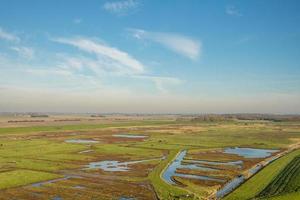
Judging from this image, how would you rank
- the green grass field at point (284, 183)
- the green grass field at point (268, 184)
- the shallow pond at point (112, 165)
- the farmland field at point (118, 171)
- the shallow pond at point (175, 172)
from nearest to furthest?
the green grass field at point (284, 183) < the green grass field at point (268, 184) < the farmland field at point (118, 171) < the shallow pond at point (175, 172) < the shallow pond at point (112, 165)

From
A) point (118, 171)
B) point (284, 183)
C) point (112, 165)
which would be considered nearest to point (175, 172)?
point (118, 171)

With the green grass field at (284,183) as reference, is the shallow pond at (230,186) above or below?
below

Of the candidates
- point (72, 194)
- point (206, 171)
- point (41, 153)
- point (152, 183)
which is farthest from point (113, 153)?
point (72, 194)

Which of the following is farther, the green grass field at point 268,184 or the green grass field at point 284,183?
the green grass field at point 268,184

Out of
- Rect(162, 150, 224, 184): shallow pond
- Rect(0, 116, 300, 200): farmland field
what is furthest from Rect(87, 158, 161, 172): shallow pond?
Rect(162, 150, 224, 184): shallow pond

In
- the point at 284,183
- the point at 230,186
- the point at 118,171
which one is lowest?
the point at 230,186

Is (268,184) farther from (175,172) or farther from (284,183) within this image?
(175,172)

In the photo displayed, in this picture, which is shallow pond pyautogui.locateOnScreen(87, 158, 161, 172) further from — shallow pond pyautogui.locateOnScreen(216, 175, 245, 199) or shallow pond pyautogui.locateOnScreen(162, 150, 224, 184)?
shallow pond pyautogui.locateOnScreen(216, 175, 245, 199)

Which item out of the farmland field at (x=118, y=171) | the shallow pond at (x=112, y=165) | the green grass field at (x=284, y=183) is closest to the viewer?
the green grass field at (x=284, y=183)

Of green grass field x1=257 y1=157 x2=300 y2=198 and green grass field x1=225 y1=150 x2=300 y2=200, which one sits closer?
green grass field x1=257 y1=157 x2=300 y2=198

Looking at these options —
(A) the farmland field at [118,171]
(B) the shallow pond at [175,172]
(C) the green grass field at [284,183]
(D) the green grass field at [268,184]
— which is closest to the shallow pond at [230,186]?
(A) the farmland field at [118,171]

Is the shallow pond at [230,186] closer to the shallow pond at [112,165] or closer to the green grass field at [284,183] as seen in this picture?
the green grass field at [284,183]
